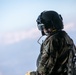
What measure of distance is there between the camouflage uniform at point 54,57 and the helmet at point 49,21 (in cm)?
50

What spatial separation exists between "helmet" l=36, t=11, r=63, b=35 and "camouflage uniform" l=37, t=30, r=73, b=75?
50cm

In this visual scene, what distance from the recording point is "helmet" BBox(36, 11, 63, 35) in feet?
31.2

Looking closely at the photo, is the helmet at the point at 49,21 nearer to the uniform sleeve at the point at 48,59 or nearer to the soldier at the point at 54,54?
the soldier at the point at 54,54

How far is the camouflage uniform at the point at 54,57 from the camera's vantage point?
351 inches

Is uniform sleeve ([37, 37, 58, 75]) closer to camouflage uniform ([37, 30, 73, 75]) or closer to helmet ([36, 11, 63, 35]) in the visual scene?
camouflage uniform ([37, 30, 73, 75])

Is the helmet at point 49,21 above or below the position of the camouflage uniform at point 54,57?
above

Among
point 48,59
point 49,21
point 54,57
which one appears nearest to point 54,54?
point 54,57

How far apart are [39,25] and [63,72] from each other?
5.22ft

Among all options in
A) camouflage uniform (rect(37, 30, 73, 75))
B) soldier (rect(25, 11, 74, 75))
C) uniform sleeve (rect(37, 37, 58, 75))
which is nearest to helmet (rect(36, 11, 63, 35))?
soldier (rect(25, 11, 74, 75))

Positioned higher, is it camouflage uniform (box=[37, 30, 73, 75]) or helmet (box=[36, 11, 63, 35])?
helmet (box=[36, 11, 63, 35])

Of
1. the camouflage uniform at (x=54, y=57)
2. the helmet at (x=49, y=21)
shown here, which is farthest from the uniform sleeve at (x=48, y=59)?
the helmet at (x=49, y=21)

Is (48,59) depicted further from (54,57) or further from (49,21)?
(49,21)

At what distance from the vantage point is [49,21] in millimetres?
9547

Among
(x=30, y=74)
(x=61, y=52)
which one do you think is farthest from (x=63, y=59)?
(x=30, y=74)
